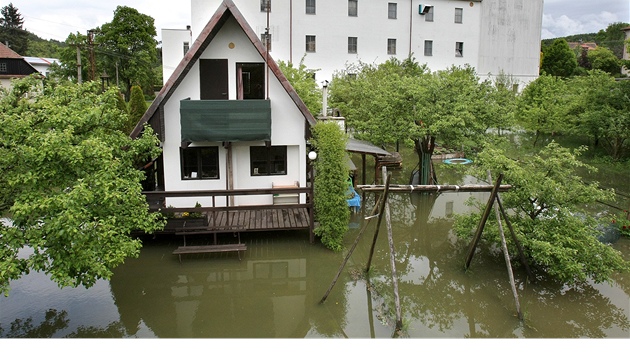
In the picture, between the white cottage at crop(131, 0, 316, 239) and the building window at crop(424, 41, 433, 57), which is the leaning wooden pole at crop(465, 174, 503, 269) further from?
the building window at crop(424, 41, 433, 57)

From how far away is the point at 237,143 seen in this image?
49.8 feet

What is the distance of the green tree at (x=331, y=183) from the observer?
13.1 meters

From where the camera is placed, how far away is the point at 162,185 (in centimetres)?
1661

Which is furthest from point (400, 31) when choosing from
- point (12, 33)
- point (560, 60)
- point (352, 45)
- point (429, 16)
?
point (12, 33)

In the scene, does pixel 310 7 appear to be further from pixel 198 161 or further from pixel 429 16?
pixel 198 161

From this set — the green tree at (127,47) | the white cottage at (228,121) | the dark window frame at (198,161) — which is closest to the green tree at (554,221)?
the white cottage at (228,121)

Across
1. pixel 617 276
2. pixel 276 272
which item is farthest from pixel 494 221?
pixel 276 272

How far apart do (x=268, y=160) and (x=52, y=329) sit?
26.3ft

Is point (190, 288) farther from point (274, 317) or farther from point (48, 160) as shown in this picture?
point (48, 160)

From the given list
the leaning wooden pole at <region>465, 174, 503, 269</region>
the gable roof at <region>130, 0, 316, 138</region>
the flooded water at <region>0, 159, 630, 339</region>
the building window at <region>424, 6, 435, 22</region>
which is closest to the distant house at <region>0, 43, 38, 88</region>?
the building window at <region>424, 6, 435, 22</region>

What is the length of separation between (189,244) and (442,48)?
37785 mm

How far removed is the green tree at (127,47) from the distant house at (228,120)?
42229 mm

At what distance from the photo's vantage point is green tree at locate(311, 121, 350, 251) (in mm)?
13109

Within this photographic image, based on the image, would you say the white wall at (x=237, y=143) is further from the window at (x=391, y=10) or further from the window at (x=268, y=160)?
the window at (x=391, y=10)
